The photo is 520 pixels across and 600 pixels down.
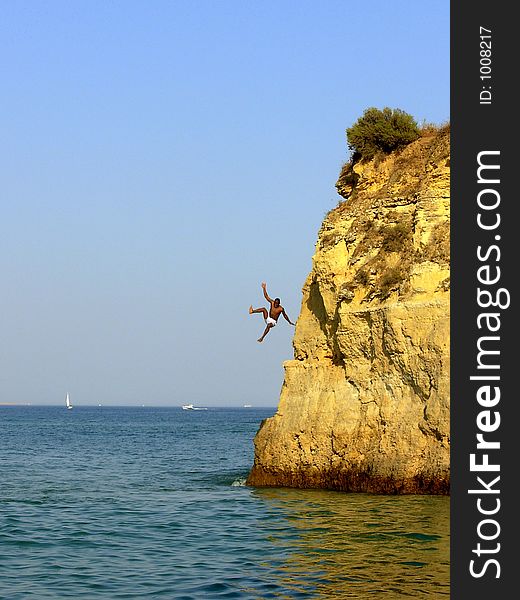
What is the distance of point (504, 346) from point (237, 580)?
7040mm

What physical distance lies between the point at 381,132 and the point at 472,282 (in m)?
19.7

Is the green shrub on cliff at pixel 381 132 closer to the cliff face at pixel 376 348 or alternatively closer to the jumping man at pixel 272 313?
the cliff face at pixel 376 348

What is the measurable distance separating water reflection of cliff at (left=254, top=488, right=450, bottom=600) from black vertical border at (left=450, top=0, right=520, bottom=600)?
4.00 m

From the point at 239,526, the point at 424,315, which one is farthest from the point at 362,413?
the point at 239,526

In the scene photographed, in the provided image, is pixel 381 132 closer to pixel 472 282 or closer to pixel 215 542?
pixel 215 542

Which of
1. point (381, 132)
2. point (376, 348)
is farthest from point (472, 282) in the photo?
point (381, 132)

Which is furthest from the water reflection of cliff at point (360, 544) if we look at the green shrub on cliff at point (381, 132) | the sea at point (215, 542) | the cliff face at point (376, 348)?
the green shrub on cliff at point (381, 132)

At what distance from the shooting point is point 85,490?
29.1 meters

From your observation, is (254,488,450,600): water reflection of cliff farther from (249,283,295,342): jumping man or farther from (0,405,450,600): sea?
(249,283,295,342): jumping man

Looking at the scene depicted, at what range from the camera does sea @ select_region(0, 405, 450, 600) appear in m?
14.9

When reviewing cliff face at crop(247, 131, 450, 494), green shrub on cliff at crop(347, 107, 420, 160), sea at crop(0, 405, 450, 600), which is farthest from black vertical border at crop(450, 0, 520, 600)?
green shrub on cliff at crop(347, 107, 420, 160)

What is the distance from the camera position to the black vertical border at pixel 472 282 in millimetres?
10508

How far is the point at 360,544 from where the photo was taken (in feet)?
Answer: 59.2

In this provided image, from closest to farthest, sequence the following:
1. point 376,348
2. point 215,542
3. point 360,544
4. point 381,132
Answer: point 360,544
point 215,542
point 376,348
point 381,132
